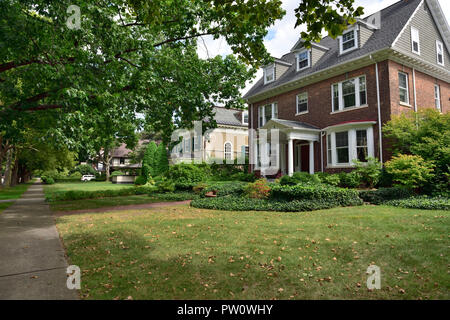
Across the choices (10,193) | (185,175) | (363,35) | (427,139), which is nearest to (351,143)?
(427,139)

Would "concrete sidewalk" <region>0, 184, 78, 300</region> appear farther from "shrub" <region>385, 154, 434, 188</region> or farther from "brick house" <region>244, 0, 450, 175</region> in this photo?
"brick house" <region>244, 0, 450, 175</region>

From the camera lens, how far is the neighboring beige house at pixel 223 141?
104ft

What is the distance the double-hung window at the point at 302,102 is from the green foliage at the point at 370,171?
621 centimetres

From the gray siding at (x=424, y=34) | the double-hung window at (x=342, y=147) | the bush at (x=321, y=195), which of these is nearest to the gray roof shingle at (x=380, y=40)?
the gray siding at (x=424, y=34)

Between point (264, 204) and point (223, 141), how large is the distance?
885 inches

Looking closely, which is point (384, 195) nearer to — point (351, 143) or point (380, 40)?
point (351, 143)

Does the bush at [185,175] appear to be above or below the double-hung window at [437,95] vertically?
below

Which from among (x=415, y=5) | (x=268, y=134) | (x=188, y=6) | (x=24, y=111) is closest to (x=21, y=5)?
(x=24, y=111)

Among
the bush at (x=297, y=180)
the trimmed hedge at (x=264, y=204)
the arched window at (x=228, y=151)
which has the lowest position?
the trimmed hedge at (x=264, y=204)

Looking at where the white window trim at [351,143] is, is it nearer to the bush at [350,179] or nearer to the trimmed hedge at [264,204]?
the bush at [350,179]

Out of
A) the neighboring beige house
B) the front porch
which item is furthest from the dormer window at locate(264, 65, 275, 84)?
the neighboring beige house

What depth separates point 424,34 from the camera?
16906mm

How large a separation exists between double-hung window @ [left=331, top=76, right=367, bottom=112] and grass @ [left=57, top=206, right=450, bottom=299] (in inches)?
393
